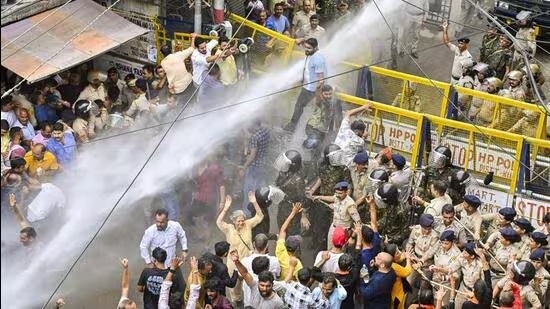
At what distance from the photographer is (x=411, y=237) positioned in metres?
12.1

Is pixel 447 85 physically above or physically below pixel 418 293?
above

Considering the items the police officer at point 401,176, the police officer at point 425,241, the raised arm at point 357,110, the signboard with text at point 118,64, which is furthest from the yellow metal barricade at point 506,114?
the signboard with text at point 118,64

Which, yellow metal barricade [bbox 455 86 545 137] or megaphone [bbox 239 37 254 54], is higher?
megaphone [bbox 239 37 254 54]

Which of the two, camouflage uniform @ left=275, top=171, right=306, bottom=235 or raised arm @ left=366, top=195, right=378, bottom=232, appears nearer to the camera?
raised arm @ left=366, top=195, right=378, bottom=232

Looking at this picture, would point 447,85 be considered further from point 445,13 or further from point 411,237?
point 445,13

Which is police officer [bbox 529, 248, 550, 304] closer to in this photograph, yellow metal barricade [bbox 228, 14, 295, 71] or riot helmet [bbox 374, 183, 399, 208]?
riot helmet [bbox 374, 183, 399, 208]

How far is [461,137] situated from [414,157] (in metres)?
0.65

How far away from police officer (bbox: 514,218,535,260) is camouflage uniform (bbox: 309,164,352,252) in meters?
2.10

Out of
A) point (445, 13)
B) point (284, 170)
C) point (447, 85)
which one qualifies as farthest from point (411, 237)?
point (445, 13)

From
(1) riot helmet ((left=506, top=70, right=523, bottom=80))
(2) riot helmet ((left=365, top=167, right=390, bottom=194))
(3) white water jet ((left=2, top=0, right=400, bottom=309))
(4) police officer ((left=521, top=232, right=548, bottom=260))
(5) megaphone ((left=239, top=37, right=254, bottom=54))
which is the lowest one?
(3) white water jet ((left=2, top=0, right=400, bottom=309))

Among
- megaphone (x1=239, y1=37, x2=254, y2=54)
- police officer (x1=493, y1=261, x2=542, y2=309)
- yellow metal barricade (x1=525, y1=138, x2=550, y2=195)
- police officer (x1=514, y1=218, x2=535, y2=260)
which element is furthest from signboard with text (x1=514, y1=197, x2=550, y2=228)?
megaphone (x1=239, y1=37, x2=254, y2=54)

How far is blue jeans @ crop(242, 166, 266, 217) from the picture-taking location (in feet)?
46.0

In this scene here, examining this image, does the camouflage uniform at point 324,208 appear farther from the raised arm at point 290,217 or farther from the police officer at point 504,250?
the police officer at point 504,250

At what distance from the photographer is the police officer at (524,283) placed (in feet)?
35.9
